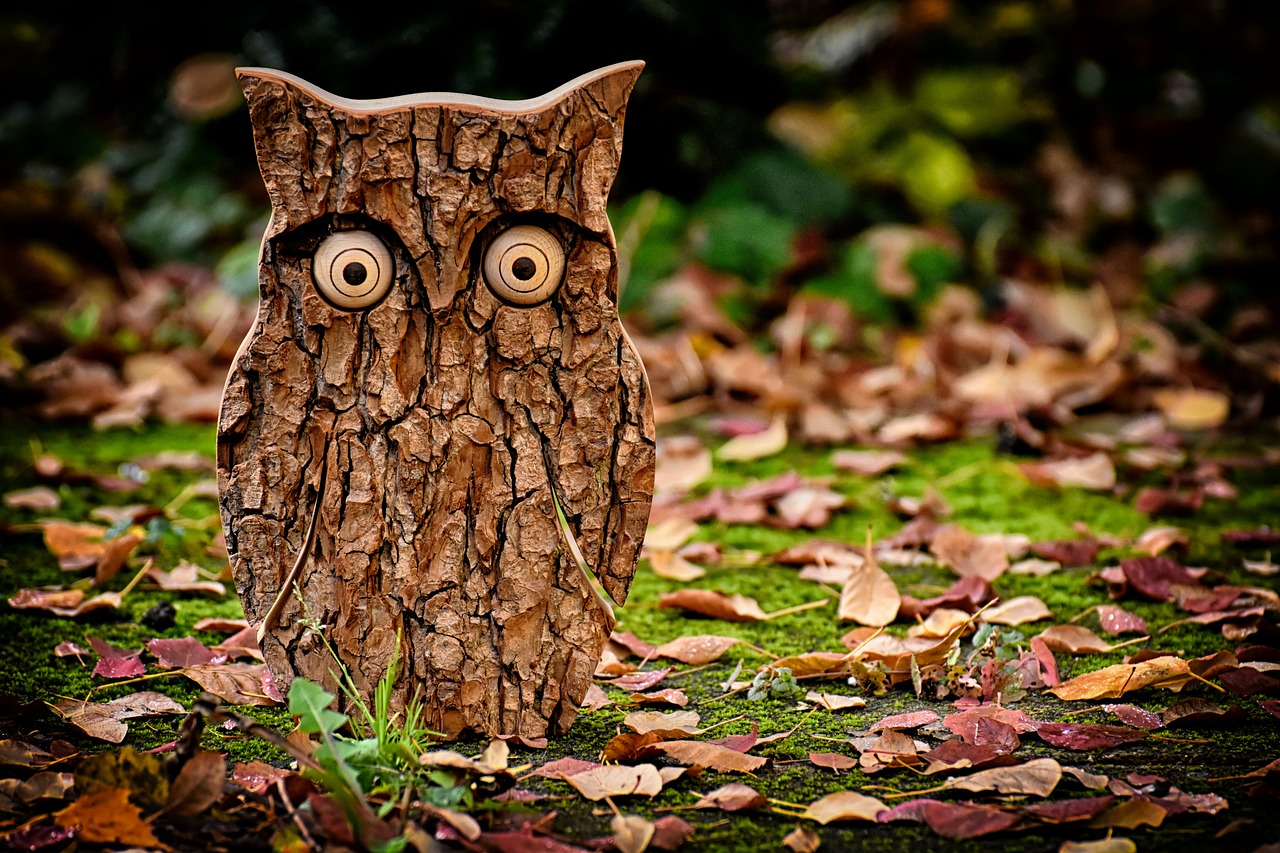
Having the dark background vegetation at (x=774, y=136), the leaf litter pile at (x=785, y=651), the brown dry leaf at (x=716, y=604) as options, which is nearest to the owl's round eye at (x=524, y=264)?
the leaf litter pile at (x=785, y=651)

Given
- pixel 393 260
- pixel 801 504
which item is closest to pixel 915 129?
pixel 801 504

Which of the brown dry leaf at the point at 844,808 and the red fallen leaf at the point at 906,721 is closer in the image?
the brown dry leaf at the point at 844,808

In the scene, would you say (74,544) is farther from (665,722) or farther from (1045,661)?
(1045,661)

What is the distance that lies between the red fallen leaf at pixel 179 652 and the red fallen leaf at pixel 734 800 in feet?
2.95

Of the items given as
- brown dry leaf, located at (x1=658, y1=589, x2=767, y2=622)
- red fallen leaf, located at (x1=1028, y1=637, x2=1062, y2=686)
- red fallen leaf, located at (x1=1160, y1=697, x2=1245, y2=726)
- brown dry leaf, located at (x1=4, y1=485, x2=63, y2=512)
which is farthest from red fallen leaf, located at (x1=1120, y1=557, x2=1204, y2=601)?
brown dry leaf, located at (x1=4, y1=485, x2=63, y2=512)

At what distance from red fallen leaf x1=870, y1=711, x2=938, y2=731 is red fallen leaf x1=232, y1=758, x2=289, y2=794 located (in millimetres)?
825

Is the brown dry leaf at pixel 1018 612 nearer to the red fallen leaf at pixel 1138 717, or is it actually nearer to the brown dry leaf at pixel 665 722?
the red fallen leaf at pixel 1138 717

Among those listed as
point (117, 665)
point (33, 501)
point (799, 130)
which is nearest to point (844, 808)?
point (117, 665)

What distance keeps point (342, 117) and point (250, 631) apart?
929 millimetres

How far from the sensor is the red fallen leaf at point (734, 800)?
136 cm

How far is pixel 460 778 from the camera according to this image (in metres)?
1.38

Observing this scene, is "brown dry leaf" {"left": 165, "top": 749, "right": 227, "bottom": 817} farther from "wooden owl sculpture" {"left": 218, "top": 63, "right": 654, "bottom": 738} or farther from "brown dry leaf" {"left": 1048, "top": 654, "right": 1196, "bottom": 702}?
"brown dry leaf" {"left": 1048, "top": 654, "right": 1196, "bottom": 702}

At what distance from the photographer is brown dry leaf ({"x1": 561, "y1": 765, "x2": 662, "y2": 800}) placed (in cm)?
138

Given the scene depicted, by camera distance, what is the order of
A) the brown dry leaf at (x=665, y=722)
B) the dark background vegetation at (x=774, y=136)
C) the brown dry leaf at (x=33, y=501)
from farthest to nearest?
1. the dark background vegetation at (x=774, y=136)
2. the brown dry leaf at (x=33, y=501)
3. the brown dry leaf at (x=665, y=722)
